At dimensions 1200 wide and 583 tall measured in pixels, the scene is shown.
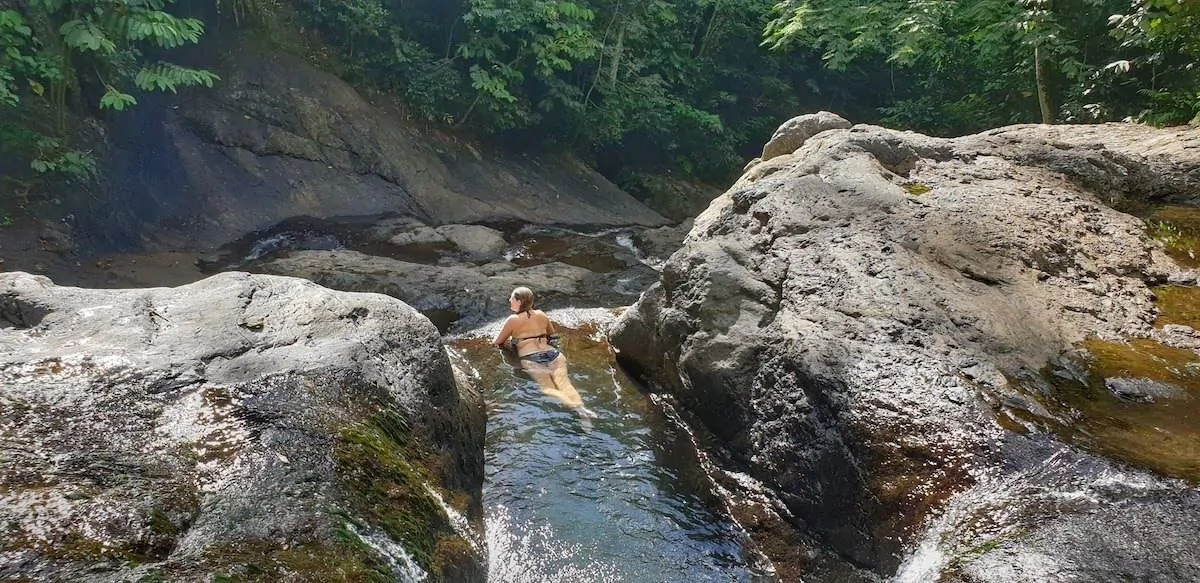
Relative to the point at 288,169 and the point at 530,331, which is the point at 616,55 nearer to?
the point at 288,169

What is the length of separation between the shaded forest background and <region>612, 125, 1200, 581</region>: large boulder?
2.95m

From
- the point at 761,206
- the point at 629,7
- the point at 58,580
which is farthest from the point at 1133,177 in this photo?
the point at 629,7

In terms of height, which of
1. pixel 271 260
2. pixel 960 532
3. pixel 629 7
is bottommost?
pixel 271 260

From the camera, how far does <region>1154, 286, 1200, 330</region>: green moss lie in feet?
14.9

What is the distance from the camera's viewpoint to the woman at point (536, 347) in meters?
6.14

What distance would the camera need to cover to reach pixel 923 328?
432 cm

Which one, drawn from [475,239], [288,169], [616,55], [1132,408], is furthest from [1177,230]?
[616,55]

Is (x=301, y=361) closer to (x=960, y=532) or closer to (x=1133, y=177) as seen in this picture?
(x=960, y=532)

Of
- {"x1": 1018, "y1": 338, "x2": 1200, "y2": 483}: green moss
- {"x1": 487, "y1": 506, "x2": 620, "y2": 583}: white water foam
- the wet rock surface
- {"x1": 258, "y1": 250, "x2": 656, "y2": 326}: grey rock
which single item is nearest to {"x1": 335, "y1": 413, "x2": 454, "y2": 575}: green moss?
{"x1": 487, "y1": 506, "x2": 620, "y2": 583}: white water foam

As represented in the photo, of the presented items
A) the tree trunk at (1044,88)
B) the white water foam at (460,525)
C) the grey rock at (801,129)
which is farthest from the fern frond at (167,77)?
the tree trunk at (1044,88)

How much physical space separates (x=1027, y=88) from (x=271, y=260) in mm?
12400

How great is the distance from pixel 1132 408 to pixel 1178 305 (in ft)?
5.08

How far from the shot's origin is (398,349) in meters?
4.39

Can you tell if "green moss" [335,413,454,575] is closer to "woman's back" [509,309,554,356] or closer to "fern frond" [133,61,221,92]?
"woman's back" [509,309,554,356]
